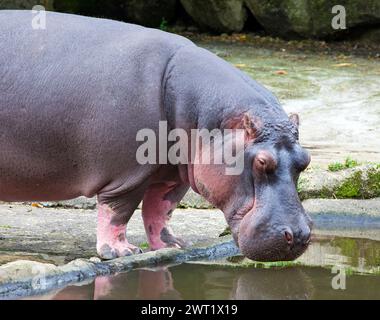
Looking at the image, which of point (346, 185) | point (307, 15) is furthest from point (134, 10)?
point (346, 185)

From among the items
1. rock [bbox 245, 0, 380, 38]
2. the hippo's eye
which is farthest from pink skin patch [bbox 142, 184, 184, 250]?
rock [bbox 245, 0, 380, 38]

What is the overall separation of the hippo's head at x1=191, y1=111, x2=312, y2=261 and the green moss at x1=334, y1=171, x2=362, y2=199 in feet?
6.00

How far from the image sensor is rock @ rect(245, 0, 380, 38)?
507 inches

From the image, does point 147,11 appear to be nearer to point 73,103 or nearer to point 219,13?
point 219,13

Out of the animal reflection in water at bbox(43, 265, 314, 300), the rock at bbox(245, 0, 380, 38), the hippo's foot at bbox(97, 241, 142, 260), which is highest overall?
the rock at bbox(245, 0, 380, 38)

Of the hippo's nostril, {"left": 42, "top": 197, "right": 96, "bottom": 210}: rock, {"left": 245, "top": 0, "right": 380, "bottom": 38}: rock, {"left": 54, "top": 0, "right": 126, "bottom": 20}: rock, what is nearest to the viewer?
the hippo's nostril

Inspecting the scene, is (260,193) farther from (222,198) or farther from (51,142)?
(51,142)

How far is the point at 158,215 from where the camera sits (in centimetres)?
570

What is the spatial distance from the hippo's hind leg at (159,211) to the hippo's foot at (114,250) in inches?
13.0

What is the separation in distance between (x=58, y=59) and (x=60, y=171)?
580 mm

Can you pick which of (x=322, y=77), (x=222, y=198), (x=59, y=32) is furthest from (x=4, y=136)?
(x=322, y=77)

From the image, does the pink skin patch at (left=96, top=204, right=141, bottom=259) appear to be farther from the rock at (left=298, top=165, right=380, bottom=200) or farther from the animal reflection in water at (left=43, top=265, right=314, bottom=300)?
the rock at (left=298, top=165, right=380, bottom=200)

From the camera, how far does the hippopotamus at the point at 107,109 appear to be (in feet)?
17.0

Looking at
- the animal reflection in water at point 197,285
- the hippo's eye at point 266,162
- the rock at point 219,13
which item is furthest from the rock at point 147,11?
the hippo's eye at point 266,162
